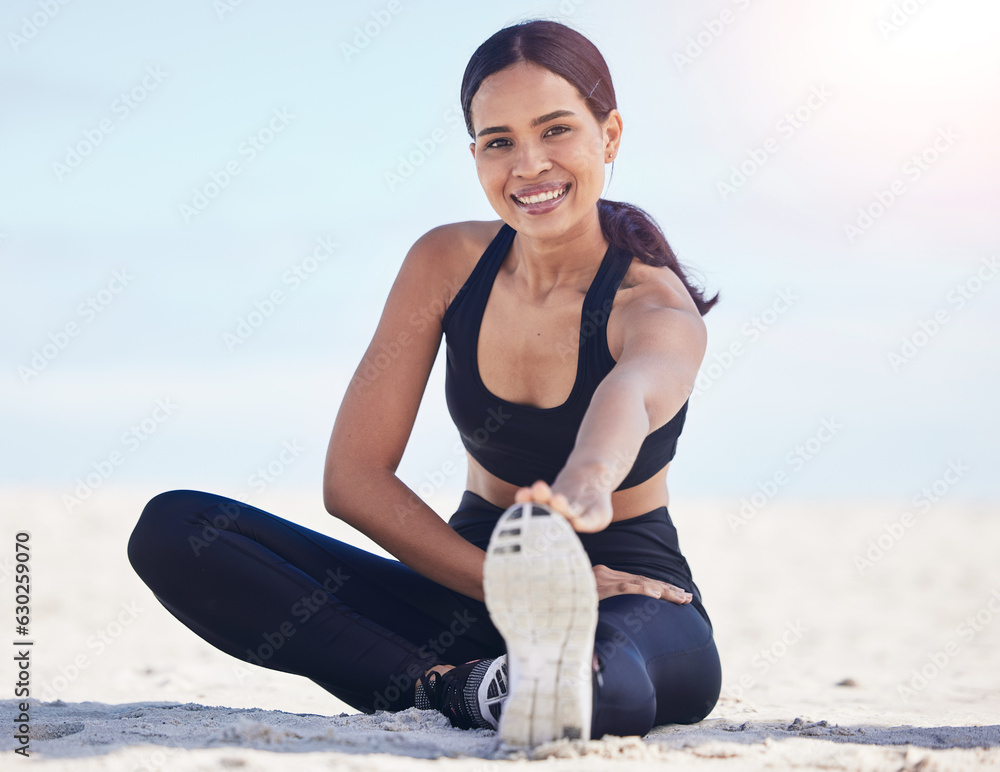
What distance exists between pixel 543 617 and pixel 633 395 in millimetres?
460

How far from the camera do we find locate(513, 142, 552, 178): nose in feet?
7.20

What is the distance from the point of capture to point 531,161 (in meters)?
2.19

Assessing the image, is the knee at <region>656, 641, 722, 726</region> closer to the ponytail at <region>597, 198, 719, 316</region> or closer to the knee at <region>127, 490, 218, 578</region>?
the ponytail at <region>597, 198, 719, 316</region>

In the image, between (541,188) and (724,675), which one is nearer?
(541,188)

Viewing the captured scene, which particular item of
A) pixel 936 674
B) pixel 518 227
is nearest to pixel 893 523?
pixel 936 674

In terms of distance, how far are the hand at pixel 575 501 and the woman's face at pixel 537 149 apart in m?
0.94

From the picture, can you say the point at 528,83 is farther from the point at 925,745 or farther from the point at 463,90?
the point at 925,745

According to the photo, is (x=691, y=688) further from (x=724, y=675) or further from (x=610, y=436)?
(x=724, y=675)

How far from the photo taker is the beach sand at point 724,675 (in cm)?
163

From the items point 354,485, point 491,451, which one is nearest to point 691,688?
point 491,451

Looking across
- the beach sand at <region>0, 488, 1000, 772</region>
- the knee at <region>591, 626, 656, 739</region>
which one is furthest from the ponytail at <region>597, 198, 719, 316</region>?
the beach sand at <region>0, 488, 1000, 772</region>

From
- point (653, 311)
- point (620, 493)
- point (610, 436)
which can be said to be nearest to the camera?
point (610, 436)

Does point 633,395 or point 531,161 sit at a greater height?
point 531,161

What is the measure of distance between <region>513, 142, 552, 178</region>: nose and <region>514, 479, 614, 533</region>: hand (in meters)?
0.96
